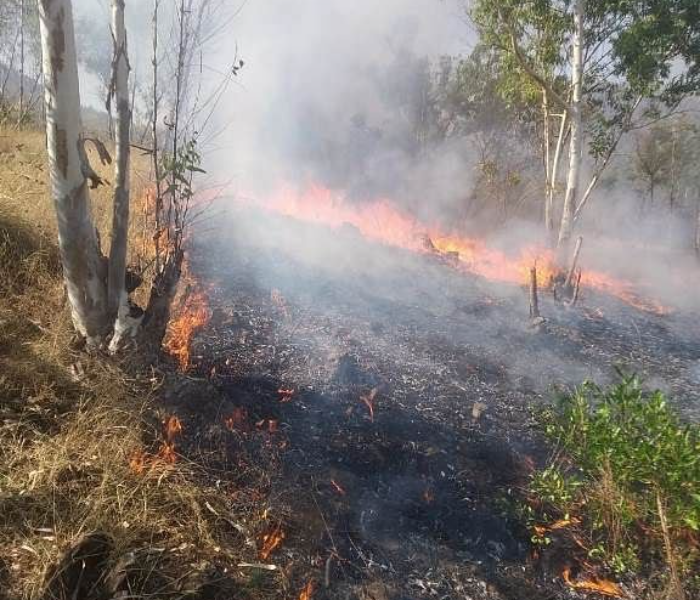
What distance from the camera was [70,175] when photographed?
328cm

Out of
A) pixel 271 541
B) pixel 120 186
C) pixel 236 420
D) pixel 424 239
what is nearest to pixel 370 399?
pixel 236 420

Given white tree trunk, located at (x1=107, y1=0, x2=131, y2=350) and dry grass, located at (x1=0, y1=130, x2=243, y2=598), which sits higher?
white tree trunk, located at (x1=107, y1=0, x2=131, y2=350)

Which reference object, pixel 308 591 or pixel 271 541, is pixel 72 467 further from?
pixel 308 591

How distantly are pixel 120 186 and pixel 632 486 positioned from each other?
448cm

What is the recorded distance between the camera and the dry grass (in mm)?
2416

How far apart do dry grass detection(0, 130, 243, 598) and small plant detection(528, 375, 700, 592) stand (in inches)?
104

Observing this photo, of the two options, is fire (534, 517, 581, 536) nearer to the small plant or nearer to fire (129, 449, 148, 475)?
the small plant

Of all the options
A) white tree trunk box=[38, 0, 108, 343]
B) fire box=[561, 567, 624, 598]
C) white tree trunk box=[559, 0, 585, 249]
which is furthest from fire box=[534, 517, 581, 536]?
white tree trunk box=[559, 0, 585, 249]

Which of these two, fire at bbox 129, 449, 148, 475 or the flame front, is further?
the flame front

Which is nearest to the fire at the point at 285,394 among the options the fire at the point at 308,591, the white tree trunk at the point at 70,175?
the white tree trunk at the point at 70,175

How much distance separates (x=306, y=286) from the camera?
7594 millimetres

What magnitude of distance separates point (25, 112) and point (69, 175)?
24.2ft

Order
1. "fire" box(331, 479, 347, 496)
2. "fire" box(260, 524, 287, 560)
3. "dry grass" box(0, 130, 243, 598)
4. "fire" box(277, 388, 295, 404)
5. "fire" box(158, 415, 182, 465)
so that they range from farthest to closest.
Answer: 1. "fire" box(277, 388, 295, 404)
2. "fire" box(331, 479, 347, 496)
3. "fire" box(158, 415, 182, 465)
4. "fire" box(260, 524, 287, 560)
5. "dry grass" box(0, 130, 243, 598)

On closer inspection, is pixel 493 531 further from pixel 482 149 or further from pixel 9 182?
pixel 482 149
